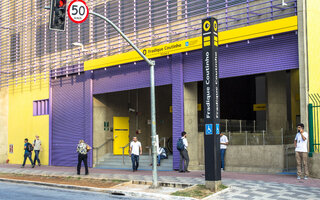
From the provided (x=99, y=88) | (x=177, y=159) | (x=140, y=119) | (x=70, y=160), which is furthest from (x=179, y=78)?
(x=70, y=160)

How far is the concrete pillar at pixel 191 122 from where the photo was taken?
64.4 ft

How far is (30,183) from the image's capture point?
17.2 m

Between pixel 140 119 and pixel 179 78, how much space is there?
758cm

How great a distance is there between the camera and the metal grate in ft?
59.3

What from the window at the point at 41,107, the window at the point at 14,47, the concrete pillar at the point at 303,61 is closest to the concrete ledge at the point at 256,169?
the concrete pillar at the point at 303,61

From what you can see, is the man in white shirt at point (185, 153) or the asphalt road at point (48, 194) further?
the man in white shirt at point (185, 153)

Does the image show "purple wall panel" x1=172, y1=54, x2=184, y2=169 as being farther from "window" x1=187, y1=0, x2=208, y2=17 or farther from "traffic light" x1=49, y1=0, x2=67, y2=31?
"traffic light" x1=49, y1=0, x2=67, y2=31

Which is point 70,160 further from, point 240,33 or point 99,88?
point 240,33

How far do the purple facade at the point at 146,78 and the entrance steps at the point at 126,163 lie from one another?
783 mm

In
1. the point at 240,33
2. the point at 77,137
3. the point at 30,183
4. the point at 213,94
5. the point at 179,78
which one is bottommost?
the point at 30,183

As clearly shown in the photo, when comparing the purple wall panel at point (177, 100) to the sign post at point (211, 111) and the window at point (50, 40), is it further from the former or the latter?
the window at point (50, 40)

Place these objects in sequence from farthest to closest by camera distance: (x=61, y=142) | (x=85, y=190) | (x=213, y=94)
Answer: (x=61, y=142), (x=85, y=190), (x=213, y=94)

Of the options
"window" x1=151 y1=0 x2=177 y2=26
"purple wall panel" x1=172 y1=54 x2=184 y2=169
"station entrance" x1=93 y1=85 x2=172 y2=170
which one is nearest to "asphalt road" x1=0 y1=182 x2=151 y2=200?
"purple wall panel" x1=172 y1=54 x2=184 y2=169

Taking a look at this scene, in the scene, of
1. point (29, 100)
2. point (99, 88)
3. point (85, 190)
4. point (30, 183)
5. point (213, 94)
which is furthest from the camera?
point (29, 100)
